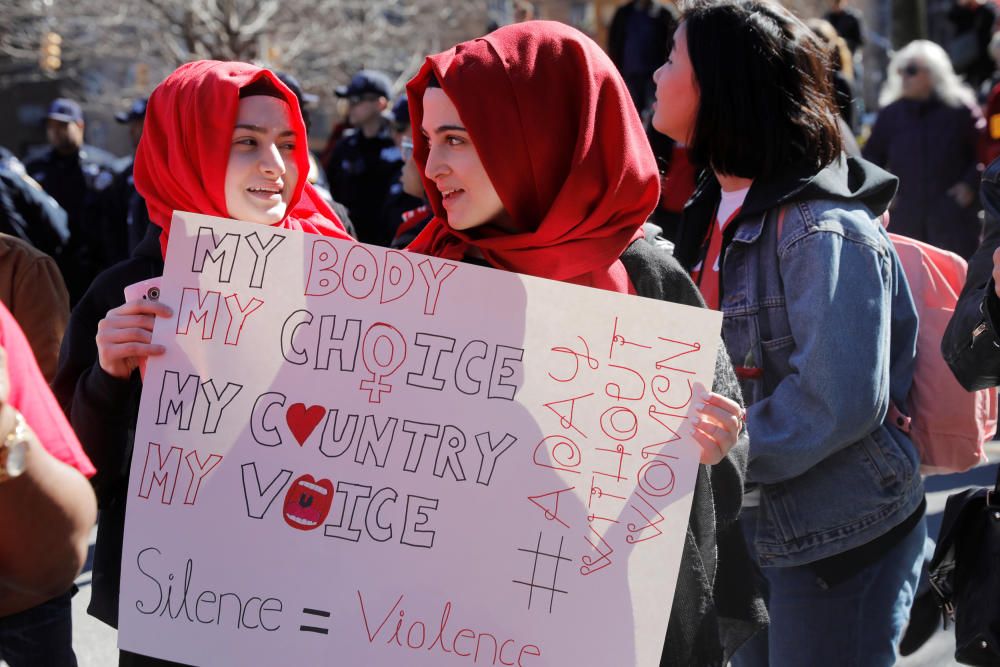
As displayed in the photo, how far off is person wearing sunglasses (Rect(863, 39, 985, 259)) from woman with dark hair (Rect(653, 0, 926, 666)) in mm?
5275

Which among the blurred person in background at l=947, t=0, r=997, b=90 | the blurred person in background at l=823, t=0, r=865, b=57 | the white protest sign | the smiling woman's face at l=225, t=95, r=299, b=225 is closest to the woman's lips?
the smiling woman's face at l=225, t=95, r=299, b=225

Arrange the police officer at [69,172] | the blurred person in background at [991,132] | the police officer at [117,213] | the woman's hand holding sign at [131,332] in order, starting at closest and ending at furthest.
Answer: the woman's hand holding sign at [131,332] < the blurred person in background at [991,132] < the police officer at [117,213] < the police officer at [69,172]

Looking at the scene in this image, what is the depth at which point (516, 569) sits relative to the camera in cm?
204

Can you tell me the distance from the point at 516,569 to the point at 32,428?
832mm

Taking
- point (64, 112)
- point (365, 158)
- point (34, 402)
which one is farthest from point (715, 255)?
point (64, 112)

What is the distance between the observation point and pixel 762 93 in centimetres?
273

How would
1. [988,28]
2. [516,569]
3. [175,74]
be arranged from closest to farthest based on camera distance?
[516,569]
[175,74]
[988,28]

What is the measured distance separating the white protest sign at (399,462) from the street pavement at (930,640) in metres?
0.96

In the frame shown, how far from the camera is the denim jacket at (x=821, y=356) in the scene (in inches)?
99.3

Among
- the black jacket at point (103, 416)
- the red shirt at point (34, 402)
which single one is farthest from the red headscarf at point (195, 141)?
the red shirt at point (34, 402)

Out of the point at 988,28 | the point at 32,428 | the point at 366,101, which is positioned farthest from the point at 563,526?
the point at 988,28

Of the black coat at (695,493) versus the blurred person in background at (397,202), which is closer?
the black coat at (695,493)

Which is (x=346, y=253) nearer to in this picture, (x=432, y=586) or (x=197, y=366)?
(x=197, y=366)

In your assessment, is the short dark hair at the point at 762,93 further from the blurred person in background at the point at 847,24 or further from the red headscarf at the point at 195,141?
the blurred person in background at the point at 847,24
